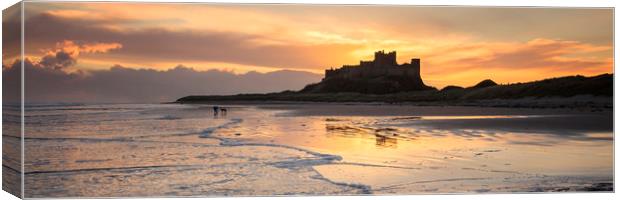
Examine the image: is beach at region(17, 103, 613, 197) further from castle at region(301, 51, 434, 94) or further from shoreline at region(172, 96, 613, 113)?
castle at region(301, 51, 434, 94)

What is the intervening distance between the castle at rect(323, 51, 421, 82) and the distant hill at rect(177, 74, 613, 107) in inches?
15.6

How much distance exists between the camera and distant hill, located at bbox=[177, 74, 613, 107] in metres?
9.37

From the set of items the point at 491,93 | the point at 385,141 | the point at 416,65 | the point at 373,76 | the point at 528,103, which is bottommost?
the point at 385,141

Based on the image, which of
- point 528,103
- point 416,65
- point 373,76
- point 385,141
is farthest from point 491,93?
point 373,76

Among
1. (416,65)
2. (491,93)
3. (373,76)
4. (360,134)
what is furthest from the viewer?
(360,134)

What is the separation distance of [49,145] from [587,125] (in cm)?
635

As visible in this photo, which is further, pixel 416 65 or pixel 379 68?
pixel 416 65

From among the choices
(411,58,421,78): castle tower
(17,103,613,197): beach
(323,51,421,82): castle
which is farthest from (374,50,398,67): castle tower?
(17,103,613,197): beach

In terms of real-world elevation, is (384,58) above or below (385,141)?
above

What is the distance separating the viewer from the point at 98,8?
26.9 feet

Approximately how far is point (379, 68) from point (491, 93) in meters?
1.61

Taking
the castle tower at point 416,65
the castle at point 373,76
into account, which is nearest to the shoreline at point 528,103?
the castle at point 373,76

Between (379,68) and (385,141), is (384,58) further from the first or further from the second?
(385,141)

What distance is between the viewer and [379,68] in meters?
9.03
